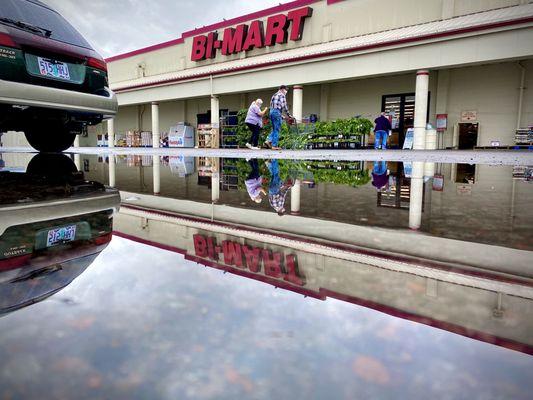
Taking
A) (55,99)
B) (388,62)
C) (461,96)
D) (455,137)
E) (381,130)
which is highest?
(388,62)

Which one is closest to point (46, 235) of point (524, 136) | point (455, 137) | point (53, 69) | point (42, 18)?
point (53, 69)

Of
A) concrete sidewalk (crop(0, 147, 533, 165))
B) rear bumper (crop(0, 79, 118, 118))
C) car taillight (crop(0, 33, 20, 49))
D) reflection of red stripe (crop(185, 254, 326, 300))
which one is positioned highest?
car taillight (crop(0, 33, 20, 49))

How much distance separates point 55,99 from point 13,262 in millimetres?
3149

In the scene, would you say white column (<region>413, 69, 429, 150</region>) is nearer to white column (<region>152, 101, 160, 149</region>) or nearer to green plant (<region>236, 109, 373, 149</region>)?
green plant (<region>236, 109, 373, 149</region>)

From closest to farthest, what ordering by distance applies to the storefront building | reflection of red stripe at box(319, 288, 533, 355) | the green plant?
1. reflection of red stripe at box(319, 288, 533, 355)
2. the storefront building
3. the green plant

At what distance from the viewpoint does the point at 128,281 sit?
1646 millimetres

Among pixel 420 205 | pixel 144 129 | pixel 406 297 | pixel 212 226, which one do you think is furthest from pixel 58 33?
pixel 144 129

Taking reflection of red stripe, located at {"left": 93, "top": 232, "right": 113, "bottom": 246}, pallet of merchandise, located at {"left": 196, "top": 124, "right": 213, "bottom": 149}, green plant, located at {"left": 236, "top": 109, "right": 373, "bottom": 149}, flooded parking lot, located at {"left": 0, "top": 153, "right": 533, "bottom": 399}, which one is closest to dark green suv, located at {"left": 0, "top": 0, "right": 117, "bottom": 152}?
flooded parking lot, located at {"left": 0, "top": 153, "right": 533, "bottom": 399}

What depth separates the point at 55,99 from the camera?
4.35 m

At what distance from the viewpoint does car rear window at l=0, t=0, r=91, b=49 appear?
4.03 meters

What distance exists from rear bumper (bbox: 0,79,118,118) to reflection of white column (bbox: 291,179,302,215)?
2420 mm

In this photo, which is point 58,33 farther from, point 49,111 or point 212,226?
point 212,226

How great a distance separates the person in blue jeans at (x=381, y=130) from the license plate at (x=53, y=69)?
14.7m

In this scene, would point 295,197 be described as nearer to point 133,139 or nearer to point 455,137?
point 455,137
